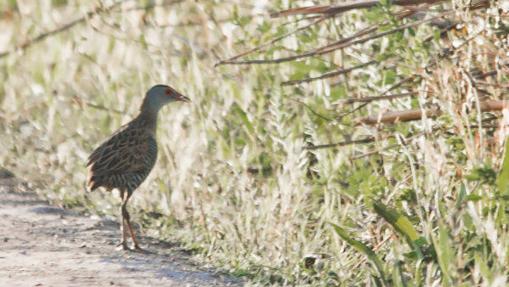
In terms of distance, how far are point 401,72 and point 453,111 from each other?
1.25 metres

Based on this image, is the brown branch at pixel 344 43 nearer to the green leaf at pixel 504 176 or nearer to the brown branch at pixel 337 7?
the brown branch at pixel 337 7

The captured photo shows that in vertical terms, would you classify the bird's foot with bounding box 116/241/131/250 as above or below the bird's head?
below

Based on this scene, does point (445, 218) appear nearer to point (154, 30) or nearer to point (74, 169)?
point (74, 169)

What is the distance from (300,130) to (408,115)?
124 centimetres

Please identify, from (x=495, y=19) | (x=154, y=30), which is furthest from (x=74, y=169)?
(x=495, y=19)

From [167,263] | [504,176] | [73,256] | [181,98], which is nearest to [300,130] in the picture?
[181,98]

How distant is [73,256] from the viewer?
661cm

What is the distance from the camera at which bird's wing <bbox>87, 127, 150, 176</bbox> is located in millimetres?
7492

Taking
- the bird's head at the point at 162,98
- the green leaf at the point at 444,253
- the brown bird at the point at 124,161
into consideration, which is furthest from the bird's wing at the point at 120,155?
the green leaf at the point at 444,253

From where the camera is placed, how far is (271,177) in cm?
757

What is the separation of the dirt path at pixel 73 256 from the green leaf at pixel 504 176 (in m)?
1.39

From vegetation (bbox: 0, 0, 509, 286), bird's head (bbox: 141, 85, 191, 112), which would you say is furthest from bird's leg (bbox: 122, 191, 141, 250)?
bird's head (bbox: 141, 85, 191, 112)

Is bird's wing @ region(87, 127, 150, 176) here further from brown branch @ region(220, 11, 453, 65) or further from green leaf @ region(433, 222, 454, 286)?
green leaf @ region(433, 222, 454, 286)

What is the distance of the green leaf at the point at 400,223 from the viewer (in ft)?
18.6
